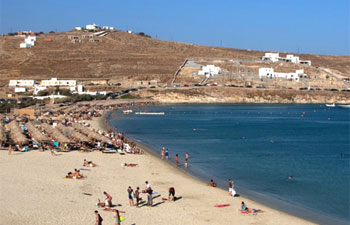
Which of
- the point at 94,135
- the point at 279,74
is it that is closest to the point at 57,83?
the point at 279,74

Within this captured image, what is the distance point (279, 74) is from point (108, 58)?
4836 centimetres

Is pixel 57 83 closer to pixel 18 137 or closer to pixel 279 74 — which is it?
pixel 279 74

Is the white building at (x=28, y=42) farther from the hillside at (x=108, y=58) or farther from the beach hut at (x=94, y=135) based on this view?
the beach hut at (x=94, y=135)

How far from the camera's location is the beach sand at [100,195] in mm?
19297

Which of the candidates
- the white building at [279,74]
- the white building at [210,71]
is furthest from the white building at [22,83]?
the white building at [279,74]

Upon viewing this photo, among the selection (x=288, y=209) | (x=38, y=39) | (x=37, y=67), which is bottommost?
(x=288, y=209)

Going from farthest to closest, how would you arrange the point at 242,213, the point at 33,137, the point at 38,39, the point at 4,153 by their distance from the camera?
the point at 38,39, the point at 33,137, the point at 4,153, the point at 242,213

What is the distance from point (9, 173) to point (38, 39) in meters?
142

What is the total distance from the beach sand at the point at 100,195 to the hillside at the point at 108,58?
91199mm

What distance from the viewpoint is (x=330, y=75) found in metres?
137

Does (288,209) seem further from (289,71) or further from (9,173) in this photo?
(289,71)

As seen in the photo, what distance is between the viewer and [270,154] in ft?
132

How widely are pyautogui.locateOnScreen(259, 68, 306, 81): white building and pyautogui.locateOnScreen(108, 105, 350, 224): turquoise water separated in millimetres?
55750

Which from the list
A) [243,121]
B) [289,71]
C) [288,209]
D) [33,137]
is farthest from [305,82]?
[288,209]
